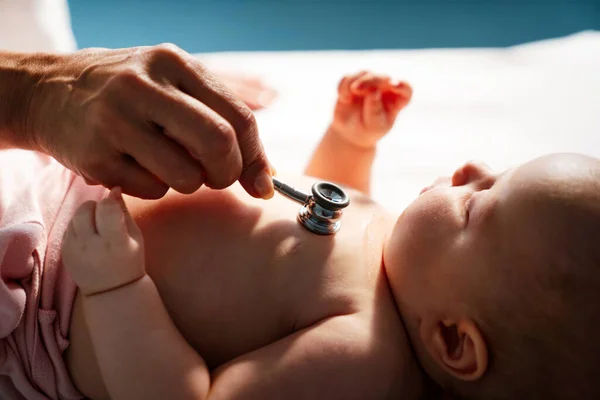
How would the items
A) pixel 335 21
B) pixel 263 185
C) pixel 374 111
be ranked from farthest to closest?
pixel 335 21 → pixel 374 111 → pixel 263 185

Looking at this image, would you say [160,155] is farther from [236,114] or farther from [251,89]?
[251,89]

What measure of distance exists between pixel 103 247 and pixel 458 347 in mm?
441

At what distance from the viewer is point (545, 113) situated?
146cm

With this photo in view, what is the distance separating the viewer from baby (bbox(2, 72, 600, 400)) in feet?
2.06

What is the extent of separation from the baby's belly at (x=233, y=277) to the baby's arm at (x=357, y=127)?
0.36 metres

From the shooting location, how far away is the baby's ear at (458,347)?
2.21ft

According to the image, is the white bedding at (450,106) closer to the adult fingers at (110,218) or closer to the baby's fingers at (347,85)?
the baby's fingers at (347,85)

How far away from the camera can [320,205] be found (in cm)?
75

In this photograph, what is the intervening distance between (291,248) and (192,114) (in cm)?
25

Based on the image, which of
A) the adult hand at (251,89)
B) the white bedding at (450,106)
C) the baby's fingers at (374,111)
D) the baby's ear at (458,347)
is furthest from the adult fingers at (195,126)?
the adult hand at (251,89)

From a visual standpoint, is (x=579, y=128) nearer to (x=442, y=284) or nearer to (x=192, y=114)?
(x=442, y=284)

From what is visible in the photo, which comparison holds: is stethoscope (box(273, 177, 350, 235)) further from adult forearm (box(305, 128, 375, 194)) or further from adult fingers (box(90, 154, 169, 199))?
adult forearm (box(305, 128, 375, 194))

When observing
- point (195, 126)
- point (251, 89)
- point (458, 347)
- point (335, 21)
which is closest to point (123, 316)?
point (195, 126)

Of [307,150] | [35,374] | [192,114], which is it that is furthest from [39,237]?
[307,150]
